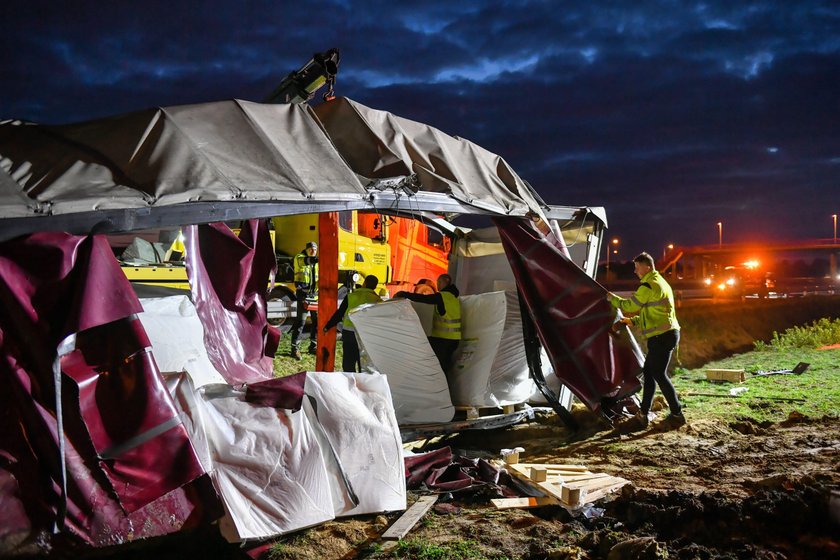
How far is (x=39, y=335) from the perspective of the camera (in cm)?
331

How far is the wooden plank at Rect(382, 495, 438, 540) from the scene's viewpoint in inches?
154

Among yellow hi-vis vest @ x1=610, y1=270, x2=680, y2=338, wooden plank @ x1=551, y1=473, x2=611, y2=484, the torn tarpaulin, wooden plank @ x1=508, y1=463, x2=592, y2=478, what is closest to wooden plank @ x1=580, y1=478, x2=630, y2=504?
wooden plank @ x1=551, y1=473, x2=611, y2=484

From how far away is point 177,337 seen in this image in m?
5.24

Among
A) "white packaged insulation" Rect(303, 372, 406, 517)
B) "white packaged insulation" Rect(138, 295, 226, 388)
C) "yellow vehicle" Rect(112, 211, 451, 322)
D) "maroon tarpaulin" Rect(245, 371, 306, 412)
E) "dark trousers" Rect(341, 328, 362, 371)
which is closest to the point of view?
"maroon tarpaulin" Rect(245, 371, 306, 412)

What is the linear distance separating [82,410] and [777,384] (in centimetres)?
926

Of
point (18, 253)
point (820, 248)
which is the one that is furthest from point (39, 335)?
point (820, 248)

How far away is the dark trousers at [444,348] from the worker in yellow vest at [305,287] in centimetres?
448

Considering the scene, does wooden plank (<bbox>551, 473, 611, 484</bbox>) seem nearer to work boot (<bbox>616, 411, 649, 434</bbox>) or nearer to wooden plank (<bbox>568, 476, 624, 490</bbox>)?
wooden plank (<bbox>568, 476, 624, 490</bbox>)

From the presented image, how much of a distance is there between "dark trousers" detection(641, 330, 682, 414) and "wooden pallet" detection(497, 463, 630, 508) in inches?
78.8

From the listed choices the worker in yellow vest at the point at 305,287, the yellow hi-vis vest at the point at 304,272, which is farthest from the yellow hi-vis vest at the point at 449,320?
the yellow hi-vis vest at the point at 304,272

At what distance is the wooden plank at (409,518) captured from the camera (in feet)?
12.8

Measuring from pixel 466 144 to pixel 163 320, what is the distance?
3530 mm

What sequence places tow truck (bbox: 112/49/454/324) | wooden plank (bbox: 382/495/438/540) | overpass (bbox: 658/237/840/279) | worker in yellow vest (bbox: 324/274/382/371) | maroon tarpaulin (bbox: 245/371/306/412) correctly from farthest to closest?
overpass (bbox: 658/237/840/279) → tow truck (bbox: 112/49/454/324) → worker in yellow vest (bbox: 324/274/382/371) → maroon tarpaulin (bbox: 245/371/306/412) → wooden plank (bbox: 382/495/438/540)

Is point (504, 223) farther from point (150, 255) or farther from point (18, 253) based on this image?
point (150, 255)
